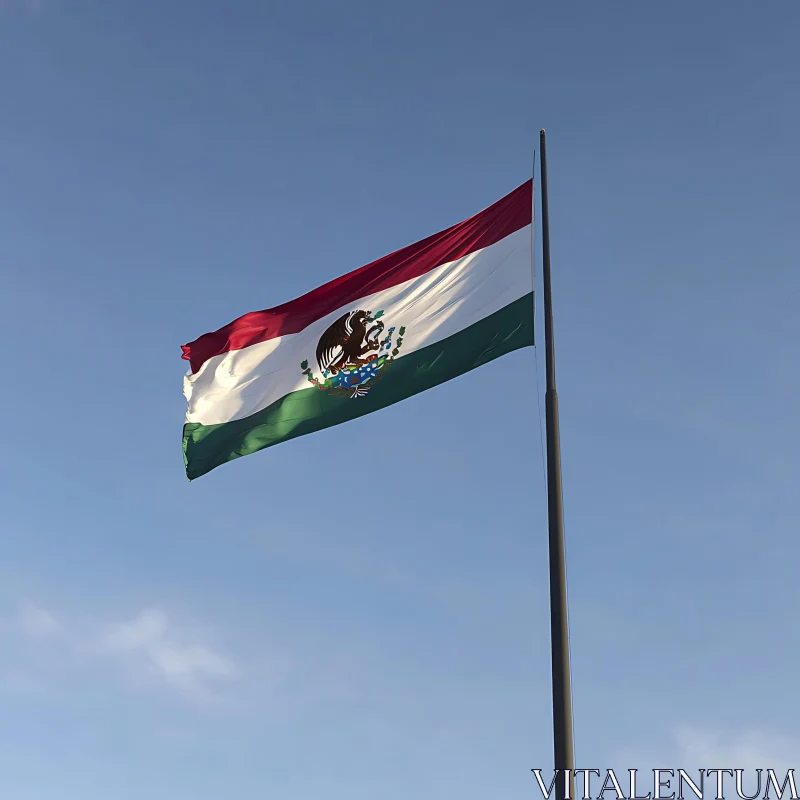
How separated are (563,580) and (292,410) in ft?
21.9

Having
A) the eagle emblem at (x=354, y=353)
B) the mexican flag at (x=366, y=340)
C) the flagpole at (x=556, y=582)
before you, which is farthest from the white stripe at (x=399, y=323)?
the flagpole at (x=556, y=582)

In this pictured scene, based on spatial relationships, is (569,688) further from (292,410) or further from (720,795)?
(292,410)

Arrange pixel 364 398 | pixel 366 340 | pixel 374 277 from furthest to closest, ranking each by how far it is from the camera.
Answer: pixel 374 277 < pixel 366 340 < pixel 364 398

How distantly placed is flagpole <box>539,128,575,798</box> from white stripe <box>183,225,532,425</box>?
1384mm

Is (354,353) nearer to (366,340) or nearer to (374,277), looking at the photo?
(366,340)

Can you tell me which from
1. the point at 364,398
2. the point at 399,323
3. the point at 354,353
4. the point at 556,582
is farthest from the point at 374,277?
the point at 556,582

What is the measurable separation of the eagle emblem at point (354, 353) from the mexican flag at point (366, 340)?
0.02m

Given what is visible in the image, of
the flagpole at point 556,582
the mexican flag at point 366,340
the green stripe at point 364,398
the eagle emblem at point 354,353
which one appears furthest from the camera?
the eagle emblem at point 354,353

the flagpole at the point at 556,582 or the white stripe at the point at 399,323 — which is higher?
the white stripe at the point at 399,323

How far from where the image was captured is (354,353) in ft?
58.0

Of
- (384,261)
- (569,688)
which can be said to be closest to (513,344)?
(384,261)

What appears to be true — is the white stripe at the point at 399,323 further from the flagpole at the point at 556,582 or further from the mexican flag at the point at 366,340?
the flagpole at the point at 556,582

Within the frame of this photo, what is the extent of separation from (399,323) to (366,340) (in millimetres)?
615

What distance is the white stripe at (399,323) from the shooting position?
1677cm
